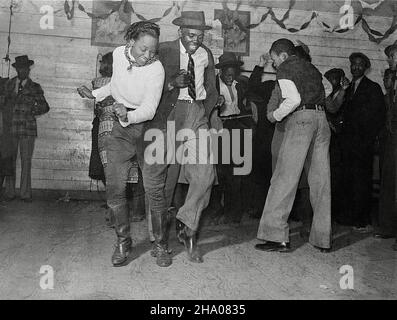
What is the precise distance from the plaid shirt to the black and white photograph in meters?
0.02

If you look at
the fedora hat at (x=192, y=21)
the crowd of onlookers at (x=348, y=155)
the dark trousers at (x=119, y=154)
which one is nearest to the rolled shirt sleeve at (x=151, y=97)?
the dark trousers at (x=119, y=154)

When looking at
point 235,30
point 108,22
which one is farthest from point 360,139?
point 108,22

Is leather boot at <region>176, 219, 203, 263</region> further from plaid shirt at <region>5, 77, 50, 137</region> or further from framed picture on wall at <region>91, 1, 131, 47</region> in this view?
framed picture on wall at <region>91, 1, 131, 47</region>

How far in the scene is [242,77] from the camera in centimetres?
693

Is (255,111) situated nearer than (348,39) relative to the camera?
Yes

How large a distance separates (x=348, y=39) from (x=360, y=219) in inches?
129

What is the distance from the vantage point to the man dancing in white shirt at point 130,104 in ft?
12.0

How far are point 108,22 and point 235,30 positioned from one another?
194 centimetres

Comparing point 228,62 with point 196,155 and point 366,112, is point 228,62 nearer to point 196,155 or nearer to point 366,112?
point 366,112

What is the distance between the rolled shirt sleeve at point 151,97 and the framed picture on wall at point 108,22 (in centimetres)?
374

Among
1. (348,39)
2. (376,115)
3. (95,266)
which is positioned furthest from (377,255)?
(348,39)

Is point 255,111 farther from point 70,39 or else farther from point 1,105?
point 1,105

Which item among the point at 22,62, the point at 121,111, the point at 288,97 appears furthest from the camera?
the point at 22,62

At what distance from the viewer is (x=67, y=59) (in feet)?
23.6
